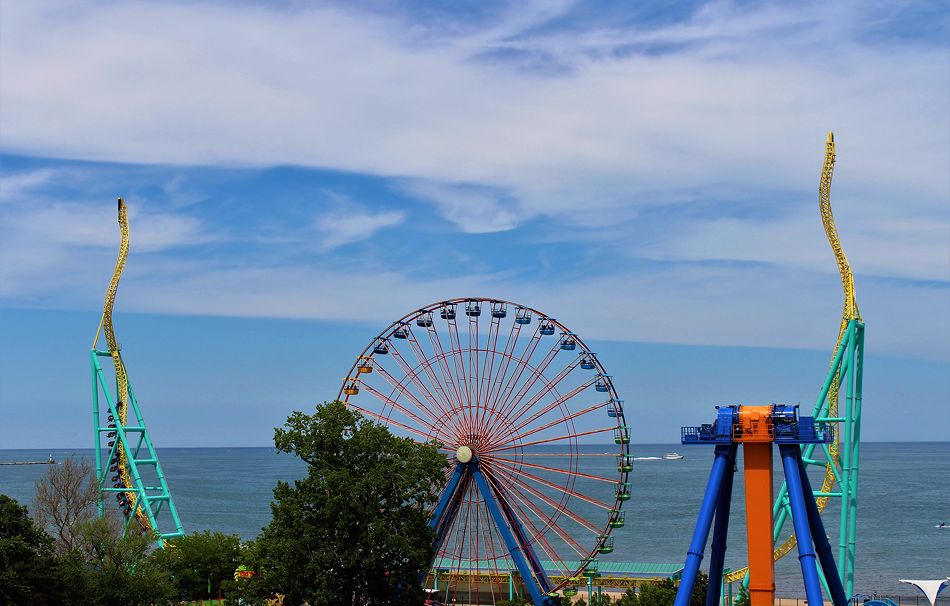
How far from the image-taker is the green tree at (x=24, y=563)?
44344mm

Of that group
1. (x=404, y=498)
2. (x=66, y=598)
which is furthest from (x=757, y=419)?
(x=66, y=598)

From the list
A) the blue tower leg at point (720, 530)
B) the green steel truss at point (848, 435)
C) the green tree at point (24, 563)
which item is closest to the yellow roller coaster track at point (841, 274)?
the green steel truss at point (848, 435)

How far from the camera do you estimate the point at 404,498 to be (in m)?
46.2

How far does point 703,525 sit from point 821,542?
17.0 feet

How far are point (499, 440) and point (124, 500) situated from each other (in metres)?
32.5

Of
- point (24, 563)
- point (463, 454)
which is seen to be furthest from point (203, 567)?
point (463, 454)

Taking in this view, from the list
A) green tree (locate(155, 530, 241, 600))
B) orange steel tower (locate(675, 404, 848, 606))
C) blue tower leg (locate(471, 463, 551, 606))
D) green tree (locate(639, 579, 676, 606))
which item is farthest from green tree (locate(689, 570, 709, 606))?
green tree (locate(155, 530, 241, 600))

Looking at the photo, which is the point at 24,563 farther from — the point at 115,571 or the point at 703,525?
the point at 703,525

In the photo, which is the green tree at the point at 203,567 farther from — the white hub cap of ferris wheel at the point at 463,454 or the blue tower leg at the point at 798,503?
the blue tower leg at the point at 798,503

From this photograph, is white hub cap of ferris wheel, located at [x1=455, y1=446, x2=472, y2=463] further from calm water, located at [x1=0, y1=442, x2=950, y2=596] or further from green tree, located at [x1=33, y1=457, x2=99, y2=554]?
calm water, located at [x1=0, y1=442, x2=950, y2=596]

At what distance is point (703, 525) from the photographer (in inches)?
1564

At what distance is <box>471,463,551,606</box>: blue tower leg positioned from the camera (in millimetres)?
53000

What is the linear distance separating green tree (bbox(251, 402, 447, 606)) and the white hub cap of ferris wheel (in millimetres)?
5364

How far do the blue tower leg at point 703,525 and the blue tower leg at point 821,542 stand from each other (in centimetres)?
273
